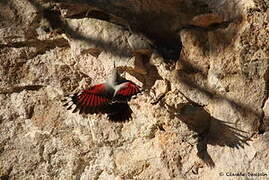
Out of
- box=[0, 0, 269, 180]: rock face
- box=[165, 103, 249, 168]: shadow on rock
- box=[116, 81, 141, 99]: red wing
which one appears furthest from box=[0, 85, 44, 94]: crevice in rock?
box=[165, 103, 249, 168]: shadow on rock

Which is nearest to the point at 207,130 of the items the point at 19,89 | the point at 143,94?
the point at 143,94

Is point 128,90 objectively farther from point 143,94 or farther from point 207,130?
point 207,130

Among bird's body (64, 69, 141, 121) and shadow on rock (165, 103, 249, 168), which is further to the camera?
bird's body (64, 69, 141, 121)

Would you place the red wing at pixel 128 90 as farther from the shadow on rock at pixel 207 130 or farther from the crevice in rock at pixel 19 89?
the crevice in rock at pixel 19 89

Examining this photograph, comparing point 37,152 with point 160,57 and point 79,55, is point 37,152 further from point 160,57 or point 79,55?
point 160,57

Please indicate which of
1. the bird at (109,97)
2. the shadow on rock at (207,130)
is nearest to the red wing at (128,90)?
the bird at (109,97)

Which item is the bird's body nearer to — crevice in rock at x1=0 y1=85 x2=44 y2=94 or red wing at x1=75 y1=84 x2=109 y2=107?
red wing at x1=75 y1=84 x2=109 y2=107

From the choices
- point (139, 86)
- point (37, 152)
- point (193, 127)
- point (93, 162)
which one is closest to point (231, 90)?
point (193, 127)
